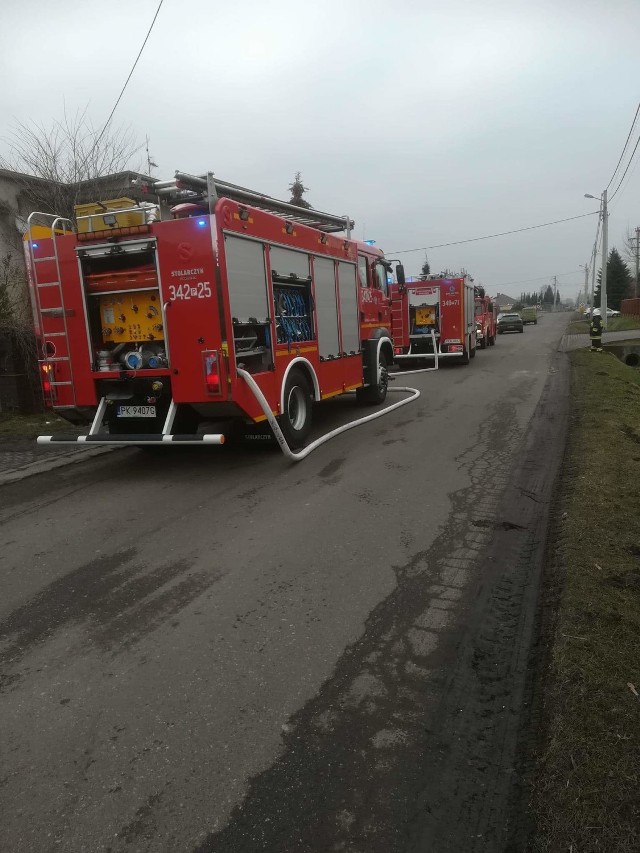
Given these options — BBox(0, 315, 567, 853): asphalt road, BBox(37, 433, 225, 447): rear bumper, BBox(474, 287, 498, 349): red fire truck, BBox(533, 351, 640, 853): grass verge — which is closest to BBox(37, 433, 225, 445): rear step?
BBox(37, 433, 225, 447): rear bumper

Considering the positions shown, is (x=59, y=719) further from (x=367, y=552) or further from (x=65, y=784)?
(x=367, y=552)

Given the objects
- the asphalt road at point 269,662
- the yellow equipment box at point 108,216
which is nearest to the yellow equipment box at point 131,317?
the yellow equipment box at point 108,216

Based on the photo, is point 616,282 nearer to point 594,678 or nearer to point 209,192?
point 209,192

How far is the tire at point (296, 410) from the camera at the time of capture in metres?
7.78

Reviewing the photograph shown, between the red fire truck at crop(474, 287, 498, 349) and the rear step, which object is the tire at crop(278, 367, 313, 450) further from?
the red fire truck at crop(474, 287, 498, 349)

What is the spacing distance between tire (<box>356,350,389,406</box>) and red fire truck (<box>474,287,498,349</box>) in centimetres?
1289

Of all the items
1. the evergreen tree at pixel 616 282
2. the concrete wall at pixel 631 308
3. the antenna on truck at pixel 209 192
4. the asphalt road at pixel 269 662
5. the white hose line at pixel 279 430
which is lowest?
the asphalt road at pixel 269 662

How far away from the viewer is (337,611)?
3.65 m

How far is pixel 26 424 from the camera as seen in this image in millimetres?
10547

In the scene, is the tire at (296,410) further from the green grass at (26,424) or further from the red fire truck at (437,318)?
the red fire truck at (437,318)

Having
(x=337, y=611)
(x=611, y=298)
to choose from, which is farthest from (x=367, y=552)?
(x=611, y=298)

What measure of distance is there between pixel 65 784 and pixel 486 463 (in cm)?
548

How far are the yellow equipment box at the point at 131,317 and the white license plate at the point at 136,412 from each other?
800 millimetres

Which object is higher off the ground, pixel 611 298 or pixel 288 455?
pixel 611 298
